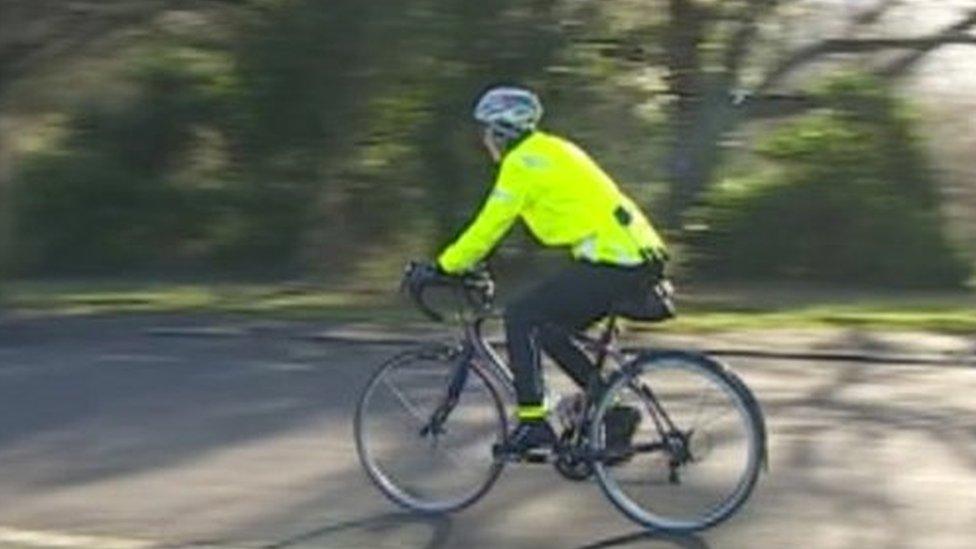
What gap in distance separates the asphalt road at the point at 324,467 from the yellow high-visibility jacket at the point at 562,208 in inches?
44.7

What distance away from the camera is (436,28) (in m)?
19.7

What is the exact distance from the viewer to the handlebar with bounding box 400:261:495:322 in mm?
7797

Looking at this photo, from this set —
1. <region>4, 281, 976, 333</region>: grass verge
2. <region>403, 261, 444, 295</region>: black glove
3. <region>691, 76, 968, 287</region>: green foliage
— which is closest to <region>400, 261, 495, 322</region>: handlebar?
<region>403, 261, 444, 295</region>: black glove

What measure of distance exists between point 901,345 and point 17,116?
34.3 ft

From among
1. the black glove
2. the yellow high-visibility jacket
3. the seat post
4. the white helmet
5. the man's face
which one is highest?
the white helmet

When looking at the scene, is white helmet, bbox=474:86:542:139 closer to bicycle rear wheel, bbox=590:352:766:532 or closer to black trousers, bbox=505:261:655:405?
black trousers, bbox=505:261:655:405

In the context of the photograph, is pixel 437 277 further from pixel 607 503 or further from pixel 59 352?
pixel 59 352

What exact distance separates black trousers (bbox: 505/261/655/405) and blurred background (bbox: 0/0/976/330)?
9678 millimetres

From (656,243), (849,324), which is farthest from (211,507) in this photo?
(849,324)

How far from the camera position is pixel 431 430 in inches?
326

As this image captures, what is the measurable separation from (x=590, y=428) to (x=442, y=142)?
43.8 feet

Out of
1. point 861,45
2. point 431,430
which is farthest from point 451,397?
point 861,45

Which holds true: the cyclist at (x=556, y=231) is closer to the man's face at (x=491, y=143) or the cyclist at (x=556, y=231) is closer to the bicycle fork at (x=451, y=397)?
the man's face at (x=491, y=143)

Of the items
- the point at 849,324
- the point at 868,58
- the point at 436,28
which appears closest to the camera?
the point at 849,324
